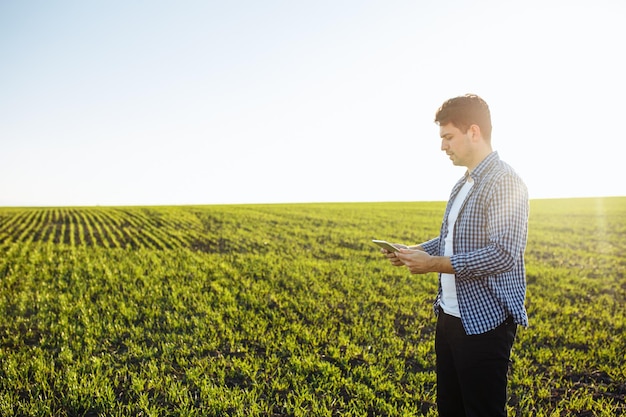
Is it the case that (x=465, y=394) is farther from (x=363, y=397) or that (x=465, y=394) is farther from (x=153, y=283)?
(x=153, y=283)

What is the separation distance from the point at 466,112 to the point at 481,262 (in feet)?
3.06

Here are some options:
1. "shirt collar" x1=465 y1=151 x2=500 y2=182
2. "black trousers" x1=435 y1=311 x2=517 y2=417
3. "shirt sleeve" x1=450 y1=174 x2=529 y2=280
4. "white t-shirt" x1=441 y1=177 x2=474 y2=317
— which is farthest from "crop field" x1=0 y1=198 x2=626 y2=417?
"shirt collar" x1=465 y1=151 x2=500 y2=182

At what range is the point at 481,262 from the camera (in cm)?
236

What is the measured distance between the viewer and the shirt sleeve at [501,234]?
2352 millimetres

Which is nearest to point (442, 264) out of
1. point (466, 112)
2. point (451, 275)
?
A: point (451, 275)

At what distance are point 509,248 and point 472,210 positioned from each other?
1.13 ft

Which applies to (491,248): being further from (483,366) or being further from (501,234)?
(483,366)

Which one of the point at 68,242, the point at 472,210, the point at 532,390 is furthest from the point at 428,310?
the point at 68,242

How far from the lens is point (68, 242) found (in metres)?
18.0

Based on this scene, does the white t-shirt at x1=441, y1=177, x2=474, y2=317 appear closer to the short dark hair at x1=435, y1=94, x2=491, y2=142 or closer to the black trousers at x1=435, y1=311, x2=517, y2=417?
the black trousers at x1=435, y1=311, x2=517, y2=417

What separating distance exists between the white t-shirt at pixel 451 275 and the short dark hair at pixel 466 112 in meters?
0.42

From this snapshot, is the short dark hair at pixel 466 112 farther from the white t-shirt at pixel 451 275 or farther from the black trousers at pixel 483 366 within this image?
the black trousers at pixel 483 366

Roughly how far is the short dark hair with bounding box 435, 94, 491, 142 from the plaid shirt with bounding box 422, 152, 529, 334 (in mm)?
251

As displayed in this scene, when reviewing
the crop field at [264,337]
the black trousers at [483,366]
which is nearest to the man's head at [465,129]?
the black trousers at [483,366]
